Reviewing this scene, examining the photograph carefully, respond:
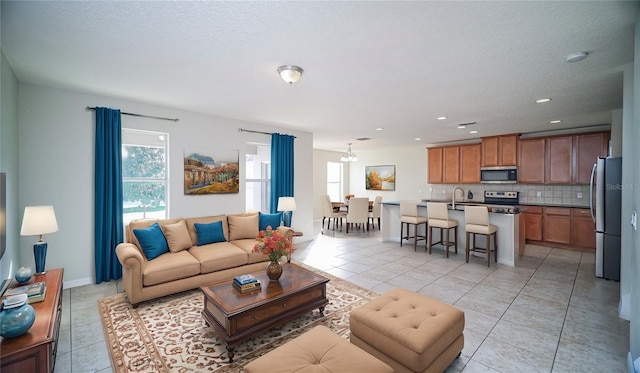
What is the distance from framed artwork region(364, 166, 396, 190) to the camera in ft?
31.0

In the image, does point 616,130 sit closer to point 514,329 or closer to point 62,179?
point 514,329

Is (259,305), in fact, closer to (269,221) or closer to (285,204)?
(269,221)

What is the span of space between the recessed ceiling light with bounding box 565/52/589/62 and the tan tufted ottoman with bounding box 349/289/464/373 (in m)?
2.64

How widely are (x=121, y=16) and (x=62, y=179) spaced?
9.14 feet

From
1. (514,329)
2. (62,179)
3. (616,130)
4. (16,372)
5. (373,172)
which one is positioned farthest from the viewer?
(373,172)

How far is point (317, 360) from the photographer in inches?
63.7

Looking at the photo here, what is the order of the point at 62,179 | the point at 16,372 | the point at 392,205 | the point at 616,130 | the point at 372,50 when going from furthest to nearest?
the point at 392,205, the point at 616,130, the point at 62,179, the point at 372,50, the point at 16,372

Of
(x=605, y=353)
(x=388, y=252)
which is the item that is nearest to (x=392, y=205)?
(x=388, y=252)

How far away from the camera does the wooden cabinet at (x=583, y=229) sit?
550cm

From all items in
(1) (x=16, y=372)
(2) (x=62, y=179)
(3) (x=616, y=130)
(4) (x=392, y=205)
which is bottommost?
(1) (x=16, y=372)

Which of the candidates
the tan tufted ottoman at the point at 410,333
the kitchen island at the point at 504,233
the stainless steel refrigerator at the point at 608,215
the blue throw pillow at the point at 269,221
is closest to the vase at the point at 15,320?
the tan tufted ottoman at the point at 410,333

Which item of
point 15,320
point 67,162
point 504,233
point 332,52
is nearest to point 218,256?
point 15,320

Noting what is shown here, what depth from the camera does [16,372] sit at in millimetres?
1575

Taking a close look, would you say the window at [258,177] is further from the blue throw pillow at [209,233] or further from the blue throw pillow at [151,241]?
the blue throw pillow at [151,241]
